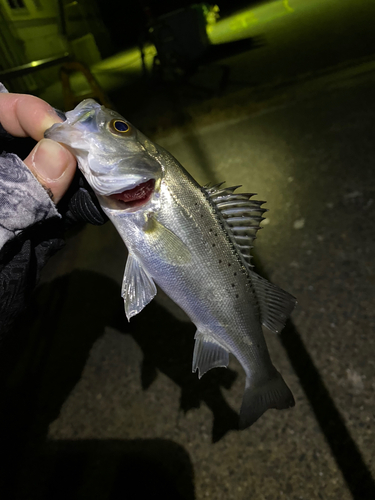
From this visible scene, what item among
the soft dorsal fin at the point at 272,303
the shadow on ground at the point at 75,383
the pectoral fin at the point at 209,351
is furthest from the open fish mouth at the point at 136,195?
the shadow on ground at the point at 75,383

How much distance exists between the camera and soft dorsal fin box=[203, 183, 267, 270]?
1.72 metres

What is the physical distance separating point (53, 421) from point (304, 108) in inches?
232

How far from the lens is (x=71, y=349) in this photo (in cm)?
327

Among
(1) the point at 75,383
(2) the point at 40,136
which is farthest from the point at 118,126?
(1) the point at 75,383

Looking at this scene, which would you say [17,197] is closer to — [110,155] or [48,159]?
[48,159]

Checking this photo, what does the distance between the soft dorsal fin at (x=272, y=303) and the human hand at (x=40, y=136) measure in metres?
1.15

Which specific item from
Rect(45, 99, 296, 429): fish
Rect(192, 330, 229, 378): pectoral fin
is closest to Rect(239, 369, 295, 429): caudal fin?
Rect(45, 99, 296, 429): fish

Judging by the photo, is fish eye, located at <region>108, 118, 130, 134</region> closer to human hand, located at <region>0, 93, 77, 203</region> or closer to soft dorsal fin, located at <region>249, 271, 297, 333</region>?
human hand, located at <region>0, 93, 77, 203</region>

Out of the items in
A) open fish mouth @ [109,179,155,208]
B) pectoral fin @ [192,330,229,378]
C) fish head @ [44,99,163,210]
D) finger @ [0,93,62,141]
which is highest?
finger @ [0,93,62,141]

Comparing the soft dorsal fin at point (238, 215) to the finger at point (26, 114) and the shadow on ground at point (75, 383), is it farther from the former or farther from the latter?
the shadow on ground at point (75, 383)

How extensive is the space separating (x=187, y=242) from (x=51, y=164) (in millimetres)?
782

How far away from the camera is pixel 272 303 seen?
1782 mm

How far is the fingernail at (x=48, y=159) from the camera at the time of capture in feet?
4.91

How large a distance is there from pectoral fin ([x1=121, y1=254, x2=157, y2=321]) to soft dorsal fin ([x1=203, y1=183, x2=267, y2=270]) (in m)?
0.53
